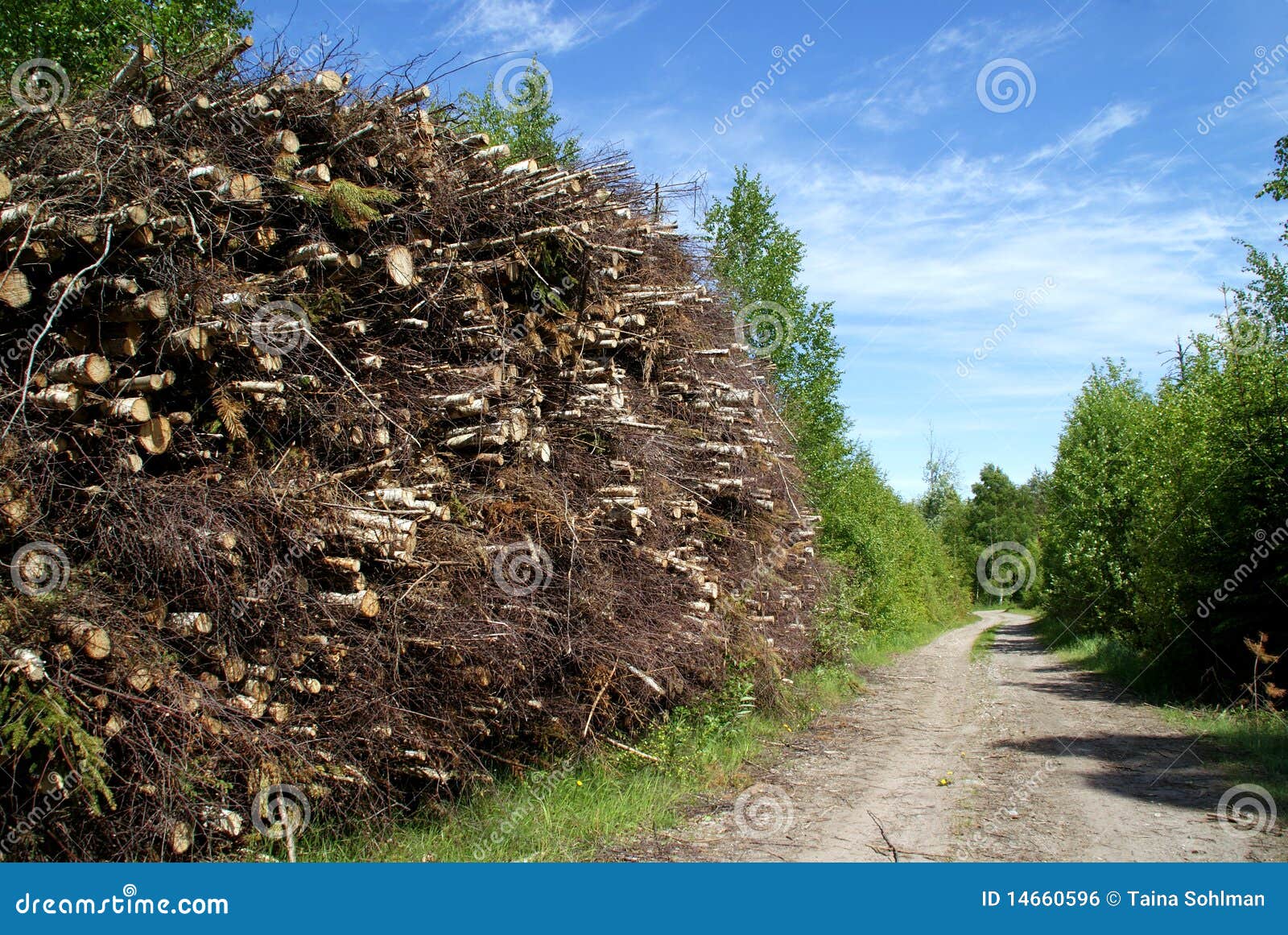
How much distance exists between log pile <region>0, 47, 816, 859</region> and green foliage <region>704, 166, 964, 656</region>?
6.54m

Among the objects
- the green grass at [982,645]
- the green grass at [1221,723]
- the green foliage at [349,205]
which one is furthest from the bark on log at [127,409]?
the green grass at [982,645]

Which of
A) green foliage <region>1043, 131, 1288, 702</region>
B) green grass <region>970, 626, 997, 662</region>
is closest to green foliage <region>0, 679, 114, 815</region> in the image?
green foliage <region>1043, 131, 1288, 702</region>

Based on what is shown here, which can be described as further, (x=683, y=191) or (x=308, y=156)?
(x=683, y=191)

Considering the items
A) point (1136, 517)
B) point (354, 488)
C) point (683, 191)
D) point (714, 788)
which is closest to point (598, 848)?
point (714, 788)

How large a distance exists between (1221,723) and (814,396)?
10502 mm

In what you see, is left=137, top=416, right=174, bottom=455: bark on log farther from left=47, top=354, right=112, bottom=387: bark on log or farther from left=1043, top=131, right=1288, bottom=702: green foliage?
left=1043, top=131, right=1288, bottom=702: green foliage

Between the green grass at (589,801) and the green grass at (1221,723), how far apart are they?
454 cm

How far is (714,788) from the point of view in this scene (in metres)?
7.41

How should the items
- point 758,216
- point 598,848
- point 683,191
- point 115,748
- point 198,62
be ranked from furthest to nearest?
point 758,216, point 683,191, point 598,848, point 198,62, point 115,748

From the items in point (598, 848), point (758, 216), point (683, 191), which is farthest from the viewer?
point (758, 216)

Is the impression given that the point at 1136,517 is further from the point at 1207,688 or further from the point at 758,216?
the point at 758,216

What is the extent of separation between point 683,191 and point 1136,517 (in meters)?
15.2

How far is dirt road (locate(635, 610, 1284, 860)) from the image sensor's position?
574 cm

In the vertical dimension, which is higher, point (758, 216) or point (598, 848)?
point (758, 216)
